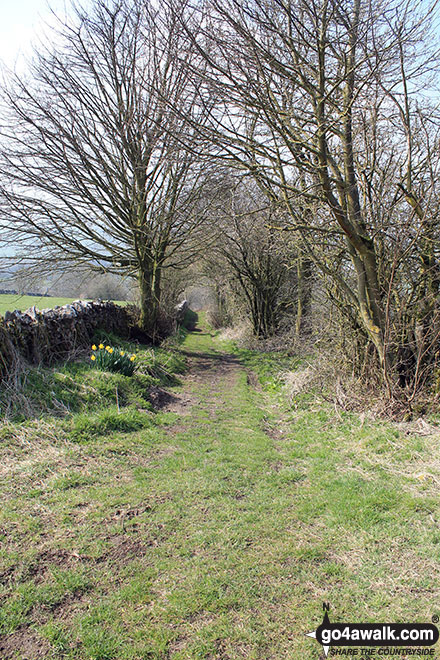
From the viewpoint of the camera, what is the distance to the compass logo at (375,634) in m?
2.29

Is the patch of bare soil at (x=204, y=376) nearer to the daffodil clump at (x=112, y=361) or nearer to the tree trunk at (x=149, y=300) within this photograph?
the daffodil clump at (x=112, y=361)

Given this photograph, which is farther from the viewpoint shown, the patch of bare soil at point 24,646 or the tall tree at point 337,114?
the tall tree at point 337,114

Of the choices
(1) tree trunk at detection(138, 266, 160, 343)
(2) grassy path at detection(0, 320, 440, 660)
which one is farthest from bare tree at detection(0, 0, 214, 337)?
(2) grassy path at detection(0, 320, 440, 660)

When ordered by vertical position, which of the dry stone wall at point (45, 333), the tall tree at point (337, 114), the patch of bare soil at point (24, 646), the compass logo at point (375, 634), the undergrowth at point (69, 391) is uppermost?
the tall tree at point (337, 114)

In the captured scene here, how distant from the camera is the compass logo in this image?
2289 mm

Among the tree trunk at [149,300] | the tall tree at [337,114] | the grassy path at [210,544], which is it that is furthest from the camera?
the tree trunk at [149,300]

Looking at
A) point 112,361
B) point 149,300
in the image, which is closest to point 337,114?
point 112,361

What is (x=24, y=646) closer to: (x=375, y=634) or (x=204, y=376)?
(x=375, y=634)

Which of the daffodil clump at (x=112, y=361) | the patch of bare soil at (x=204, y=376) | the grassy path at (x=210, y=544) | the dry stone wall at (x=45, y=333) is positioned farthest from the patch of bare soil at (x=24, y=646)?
the daffodil clump at (x=112, y=361)

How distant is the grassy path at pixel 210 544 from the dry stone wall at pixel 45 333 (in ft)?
6.62

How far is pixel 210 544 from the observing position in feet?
10.9

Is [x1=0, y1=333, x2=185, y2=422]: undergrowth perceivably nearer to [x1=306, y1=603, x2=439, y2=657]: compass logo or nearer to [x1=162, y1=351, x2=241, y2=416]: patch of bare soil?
[x1=162, y1=351, x2=241, y2=416]: patch of bare soil

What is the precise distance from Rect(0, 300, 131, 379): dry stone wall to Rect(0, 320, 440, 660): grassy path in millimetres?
2019

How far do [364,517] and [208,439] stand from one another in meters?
2.81
